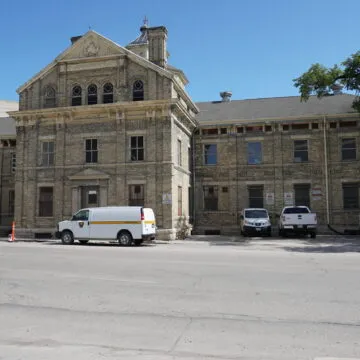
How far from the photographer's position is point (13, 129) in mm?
35250

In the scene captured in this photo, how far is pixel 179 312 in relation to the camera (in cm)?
704

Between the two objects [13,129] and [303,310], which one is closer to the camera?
[303,310]

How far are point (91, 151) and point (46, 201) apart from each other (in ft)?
14.9

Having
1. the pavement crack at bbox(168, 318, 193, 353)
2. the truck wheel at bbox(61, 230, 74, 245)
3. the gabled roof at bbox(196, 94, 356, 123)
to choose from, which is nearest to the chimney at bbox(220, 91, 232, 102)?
the gabled roof at bbox(196, 94, 356, 123)

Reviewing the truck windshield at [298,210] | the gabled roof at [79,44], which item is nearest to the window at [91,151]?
the gabled roof at [79,44]

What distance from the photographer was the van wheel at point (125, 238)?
69.3ft

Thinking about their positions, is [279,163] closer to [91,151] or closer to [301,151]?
[301,151]

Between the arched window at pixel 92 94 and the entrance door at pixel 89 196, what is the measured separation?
5.60 metres

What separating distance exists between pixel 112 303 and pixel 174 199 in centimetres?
1783

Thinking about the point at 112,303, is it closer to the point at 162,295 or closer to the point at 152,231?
the point at 162,295

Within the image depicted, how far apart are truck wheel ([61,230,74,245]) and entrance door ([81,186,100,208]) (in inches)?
176

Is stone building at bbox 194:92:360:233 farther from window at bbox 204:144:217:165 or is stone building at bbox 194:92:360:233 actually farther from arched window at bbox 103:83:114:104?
arched window at bbox 103:83:114:104

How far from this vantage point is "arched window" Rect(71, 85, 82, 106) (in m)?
27.6

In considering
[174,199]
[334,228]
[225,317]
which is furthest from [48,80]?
[225,317]
